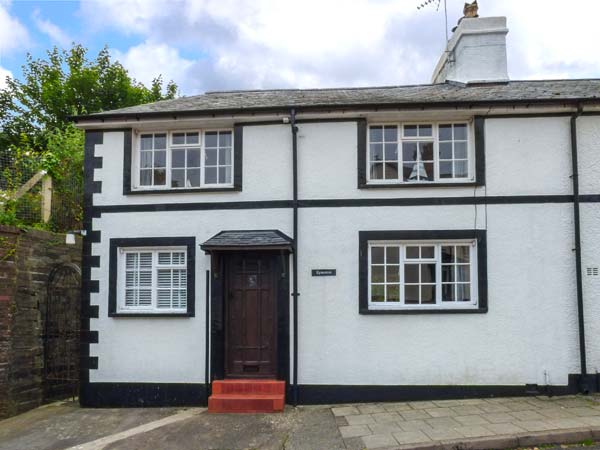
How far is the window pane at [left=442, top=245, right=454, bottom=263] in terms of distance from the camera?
8500mm

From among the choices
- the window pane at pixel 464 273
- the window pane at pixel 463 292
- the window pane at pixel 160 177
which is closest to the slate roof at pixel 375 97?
the window pane at pixel 160 177

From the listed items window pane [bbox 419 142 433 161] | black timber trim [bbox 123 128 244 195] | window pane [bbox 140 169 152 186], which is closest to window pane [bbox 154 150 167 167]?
window pane [bbox 140 169 152 186]

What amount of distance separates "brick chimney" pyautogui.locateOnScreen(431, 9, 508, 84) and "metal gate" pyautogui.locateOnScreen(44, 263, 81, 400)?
9.77m

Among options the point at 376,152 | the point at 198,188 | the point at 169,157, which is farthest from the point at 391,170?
the point at 169,157

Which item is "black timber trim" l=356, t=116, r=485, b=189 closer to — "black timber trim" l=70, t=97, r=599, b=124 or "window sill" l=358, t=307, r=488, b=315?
"black timber trim" l=70, t=97, r=599, b=124

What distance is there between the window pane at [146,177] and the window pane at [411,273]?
5.14 meters

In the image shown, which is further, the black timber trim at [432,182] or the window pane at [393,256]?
the window pane at [393,256]

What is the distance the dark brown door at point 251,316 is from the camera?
27.9 ft

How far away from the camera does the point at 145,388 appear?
8492 millimetres

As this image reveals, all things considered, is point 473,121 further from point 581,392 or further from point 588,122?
point 581,392

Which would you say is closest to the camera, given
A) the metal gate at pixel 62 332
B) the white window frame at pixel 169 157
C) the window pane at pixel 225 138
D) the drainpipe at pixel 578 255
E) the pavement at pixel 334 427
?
the pavement at pixel 334 427

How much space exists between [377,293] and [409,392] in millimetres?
1767

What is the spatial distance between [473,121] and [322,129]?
2764mm

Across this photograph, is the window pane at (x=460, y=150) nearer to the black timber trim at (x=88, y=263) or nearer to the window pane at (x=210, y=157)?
the window pane at (x=210, y=157)
